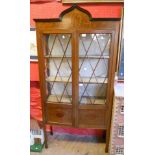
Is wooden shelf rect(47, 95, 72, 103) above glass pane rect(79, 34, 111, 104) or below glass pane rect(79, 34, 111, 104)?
below

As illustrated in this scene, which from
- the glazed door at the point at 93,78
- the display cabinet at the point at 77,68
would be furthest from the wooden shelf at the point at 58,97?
the glazed door at the point at 93,78

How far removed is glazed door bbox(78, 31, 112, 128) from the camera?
6.36ft

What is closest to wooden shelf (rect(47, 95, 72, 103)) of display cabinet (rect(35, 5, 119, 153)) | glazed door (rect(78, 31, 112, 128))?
display cabinet (rect(35, 5, 119, 153))

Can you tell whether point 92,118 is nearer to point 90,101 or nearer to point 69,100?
point 90,101

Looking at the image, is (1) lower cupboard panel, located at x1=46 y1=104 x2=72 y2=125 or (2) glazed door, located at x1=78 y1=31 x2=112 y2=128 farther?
(1) lower cupboard panel, located at x1=46 y1=104 x2=72 y2=125

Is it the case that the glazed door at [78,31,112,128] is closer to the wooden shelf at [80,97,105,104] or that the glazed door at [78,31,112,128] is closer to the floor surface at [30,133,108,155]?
the wooden shelf at [80,97,105,104]

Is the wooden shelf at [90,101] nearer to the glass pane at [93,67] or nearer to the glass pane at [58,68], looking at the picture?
the glass pane at [93,67]

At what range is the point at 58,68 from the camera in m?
2.12

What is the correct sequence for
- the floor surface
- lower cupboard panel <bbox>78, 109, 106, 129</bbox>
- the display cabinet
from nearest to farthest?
the display cabinet, lower cupboard panel <bbox>78, 109, 106, 129</bbox>, the floor surface

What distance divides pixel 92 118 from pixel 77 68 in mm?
633

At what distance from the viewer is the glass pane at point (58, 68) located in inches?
78.6

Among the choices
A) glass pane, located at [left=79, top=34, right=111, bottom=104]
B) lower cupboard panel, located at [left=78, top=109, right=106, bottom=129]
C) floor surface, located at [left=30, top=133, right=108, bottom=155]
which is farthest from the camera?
floor surface, located at [left=30, top=133, right=108, bottom=155]
